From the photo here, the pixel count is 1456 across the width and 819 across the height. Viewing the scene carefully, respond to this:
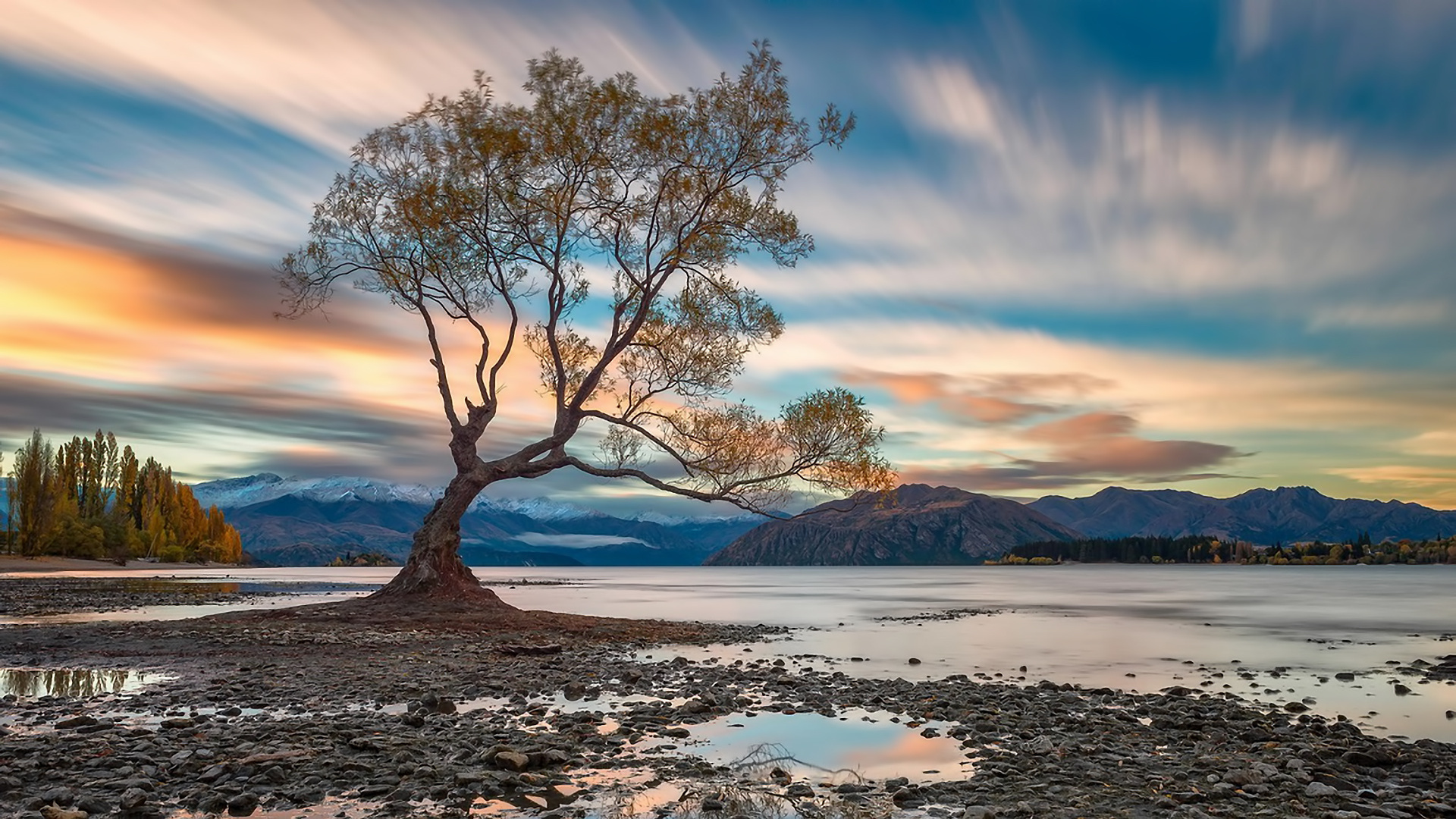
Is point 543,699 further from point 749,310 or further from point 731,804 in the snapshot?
point 749,310

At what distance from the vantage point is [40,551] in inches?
5182

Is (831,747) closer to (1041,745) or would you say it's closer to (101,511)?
(1041,745)

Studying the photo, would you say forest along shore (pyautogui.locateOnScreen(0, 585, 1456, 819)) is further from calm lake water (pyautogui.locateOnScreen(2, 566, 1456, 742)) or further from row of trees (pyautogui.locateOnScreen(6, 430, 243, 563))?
row of trees (pyautogui.locateOnScreen(6, 430, 243, 563))

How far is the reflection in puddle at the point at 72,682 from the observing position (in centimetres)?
1595

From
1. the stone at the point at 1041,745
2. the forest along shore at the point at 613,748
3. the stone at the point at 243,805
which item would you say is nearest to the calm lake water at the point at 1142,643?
the forest along shore at the point at 613,748

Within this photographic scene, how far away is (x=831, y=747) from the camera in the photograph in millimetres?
12680

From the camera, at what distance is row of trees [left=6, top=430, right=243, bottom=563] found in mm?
131625

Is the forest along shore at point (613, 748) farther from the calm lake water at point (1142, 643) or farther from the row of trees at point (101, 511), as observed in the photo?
the row of trees at point (101, 511)

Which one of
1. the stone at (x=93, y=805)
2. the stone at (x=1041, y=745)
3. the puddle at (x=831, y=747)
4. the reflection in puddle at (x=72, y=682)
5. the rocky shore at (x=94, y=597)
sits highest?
the stone at (x=93, y=805)

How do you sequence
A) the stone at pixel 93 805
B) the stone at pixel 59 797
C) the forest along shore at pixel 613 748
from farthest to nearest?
the forest along shore at pixel 613 748 → the stone at pixel 59 797 → the stone at pixel 93 805

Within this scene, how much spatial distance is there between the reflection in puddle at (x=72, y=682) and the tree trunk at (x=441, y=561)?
44.9 ft

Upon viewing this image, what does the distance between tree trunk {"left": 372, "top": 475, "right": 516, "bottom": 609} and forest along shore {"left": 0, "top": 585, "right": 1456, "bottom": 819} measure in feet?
39.2

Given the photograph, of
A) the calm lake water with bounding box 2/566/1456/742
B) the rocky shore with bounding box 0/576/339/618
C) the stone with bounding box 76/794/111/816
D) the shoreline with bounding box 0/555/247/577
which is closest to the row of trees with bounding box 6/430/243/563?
the shoreline with bounding box 0/555/247/577

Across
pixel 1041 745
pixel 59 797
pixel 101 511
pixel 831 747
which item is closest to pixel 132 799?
pixel 59 797
